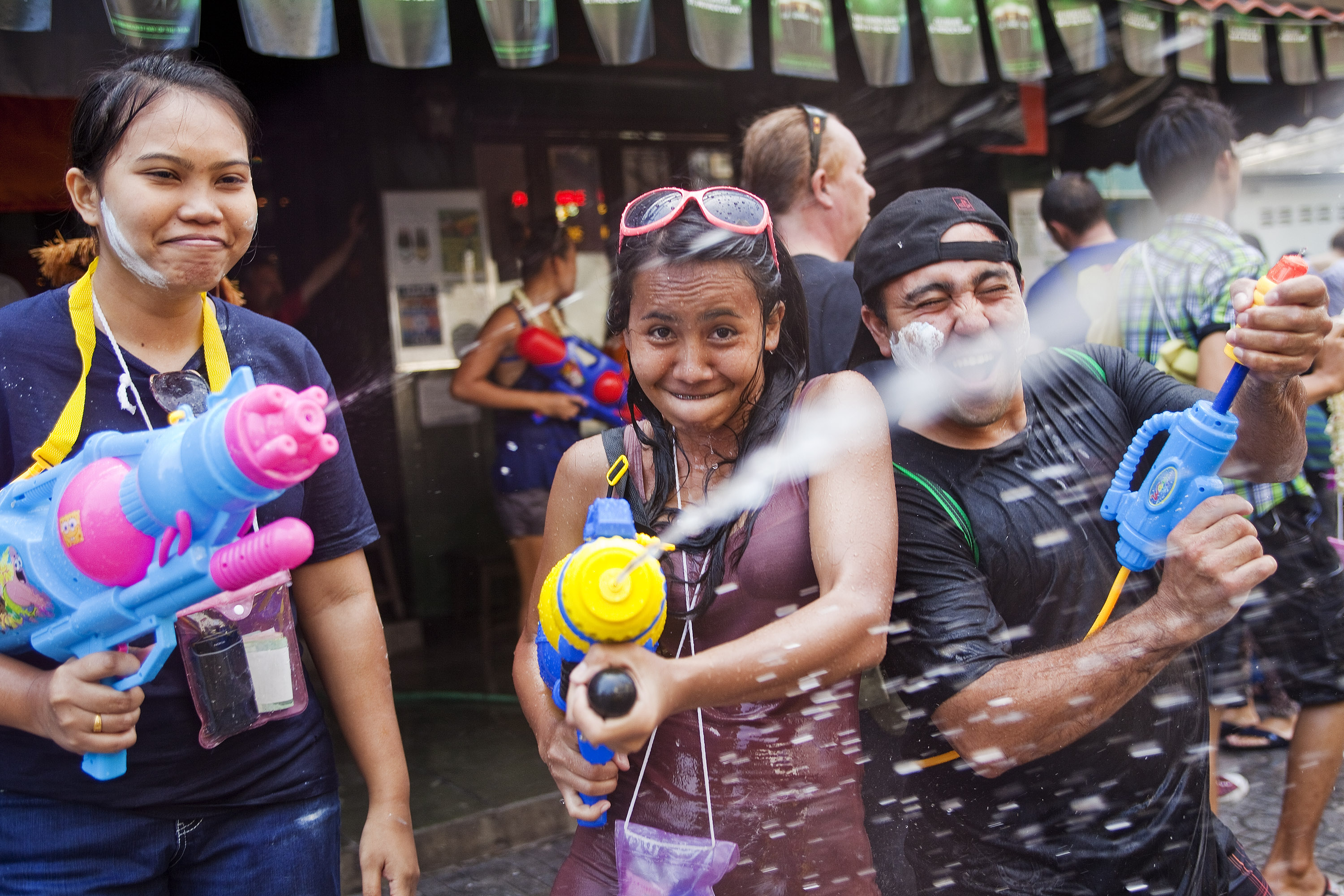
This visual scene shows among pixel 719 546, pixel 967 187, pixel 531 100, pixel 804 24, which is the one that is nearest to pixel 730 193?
pixel 719 546

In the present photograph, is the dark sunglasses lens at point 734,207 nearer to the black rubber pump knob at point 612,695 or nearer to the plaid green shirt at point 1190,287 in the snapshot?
the black rubber pump knob at point 612,695

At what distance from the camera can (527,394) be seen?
5.20 metres

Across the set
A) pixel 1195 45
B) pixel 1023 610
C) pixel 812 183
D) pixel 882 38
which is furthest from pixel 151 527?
pixel 1195 45

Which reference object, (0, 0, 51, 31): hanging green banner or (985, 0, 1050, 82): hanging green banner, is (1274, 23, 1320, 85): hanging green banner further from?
(0, 0, 51, 31): hanging green banner

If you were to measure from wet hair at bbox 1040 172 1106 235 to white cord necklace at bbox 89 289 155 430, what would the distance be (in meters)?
4.51

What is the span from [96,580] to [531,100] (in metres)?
5.68

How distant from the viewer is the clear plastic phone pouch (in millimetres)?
Result: 1722

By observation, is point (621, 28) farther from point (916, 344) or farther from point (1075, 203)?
point (916, 344)

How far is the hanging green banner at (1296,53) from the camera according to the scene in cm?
645

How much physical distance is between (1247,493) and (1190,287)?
725 mm

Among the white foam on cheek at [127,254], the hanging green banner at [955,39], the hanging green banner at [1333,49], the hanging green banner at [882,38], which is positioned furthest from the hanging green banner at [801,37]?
the hanging green banner at [1333,49]

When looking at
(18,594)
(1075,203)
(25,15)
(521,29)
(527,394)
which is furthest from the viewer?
(527,394)

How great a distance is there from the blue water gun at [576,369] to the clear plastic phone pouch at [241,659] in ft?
11.2

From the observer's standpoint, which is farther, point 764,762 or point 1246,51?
point 1246,51
